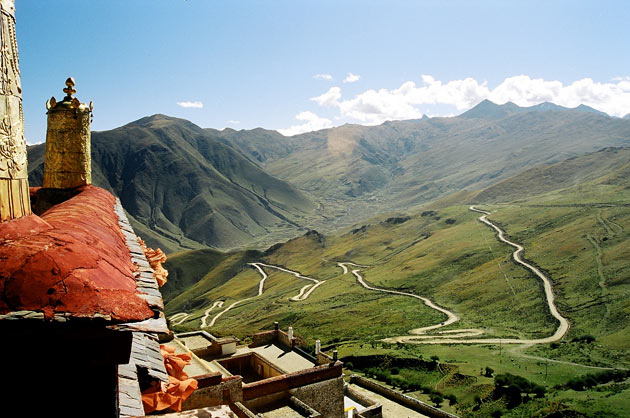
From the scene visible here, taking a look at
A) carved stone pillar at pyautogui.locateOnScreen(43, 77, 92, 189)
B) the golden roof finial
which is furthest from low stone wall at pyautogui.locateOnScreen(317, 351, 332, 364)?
the golden roof finial

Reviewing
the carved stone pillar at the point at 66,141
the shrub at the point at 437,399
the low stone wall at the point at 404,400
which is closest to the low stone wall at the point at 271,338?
the low stone wall at the point at 404,400

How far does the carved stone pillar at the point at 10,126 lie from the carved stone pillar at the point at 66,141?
24.8 ft

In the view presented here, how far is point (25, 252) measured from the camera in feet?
10.7

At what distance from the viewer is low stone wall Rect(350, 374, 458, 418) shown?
113 ft

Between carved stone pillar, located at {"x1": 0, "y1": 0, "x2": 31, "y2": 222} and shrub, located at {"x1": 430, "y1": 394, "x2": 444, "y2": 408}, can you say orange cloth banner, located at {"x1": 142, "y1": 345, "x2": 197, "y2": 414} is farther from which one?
shrub, located at {"x1": 430, "y1": 394, "x2": 444, "y2": 408}

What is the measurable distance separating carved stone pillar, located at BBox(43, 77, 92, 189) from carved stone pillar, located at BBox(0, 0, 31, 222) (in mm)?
7549

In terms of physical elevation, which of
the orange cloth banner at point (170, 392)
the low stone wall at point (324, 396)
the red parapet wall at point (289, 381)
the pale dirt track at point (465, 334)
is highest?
the orange cloth banner at point (170, 392)

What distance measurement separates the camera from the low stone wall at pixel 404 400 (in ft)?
113

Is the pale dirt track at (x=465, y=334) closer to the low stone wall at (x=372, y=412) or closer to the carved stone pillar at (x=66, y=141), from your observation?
the low stone wall at (x=372, y=412)

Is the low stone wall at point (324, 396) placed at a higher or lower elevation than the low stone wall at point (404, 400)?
higher

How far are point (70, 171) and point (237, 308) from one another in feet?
314

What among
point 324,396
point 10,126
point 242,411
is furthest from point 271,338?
point 10,126

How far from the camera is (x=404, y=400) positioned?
37156 mm

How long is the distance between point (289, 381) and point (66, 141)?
1722 cm
